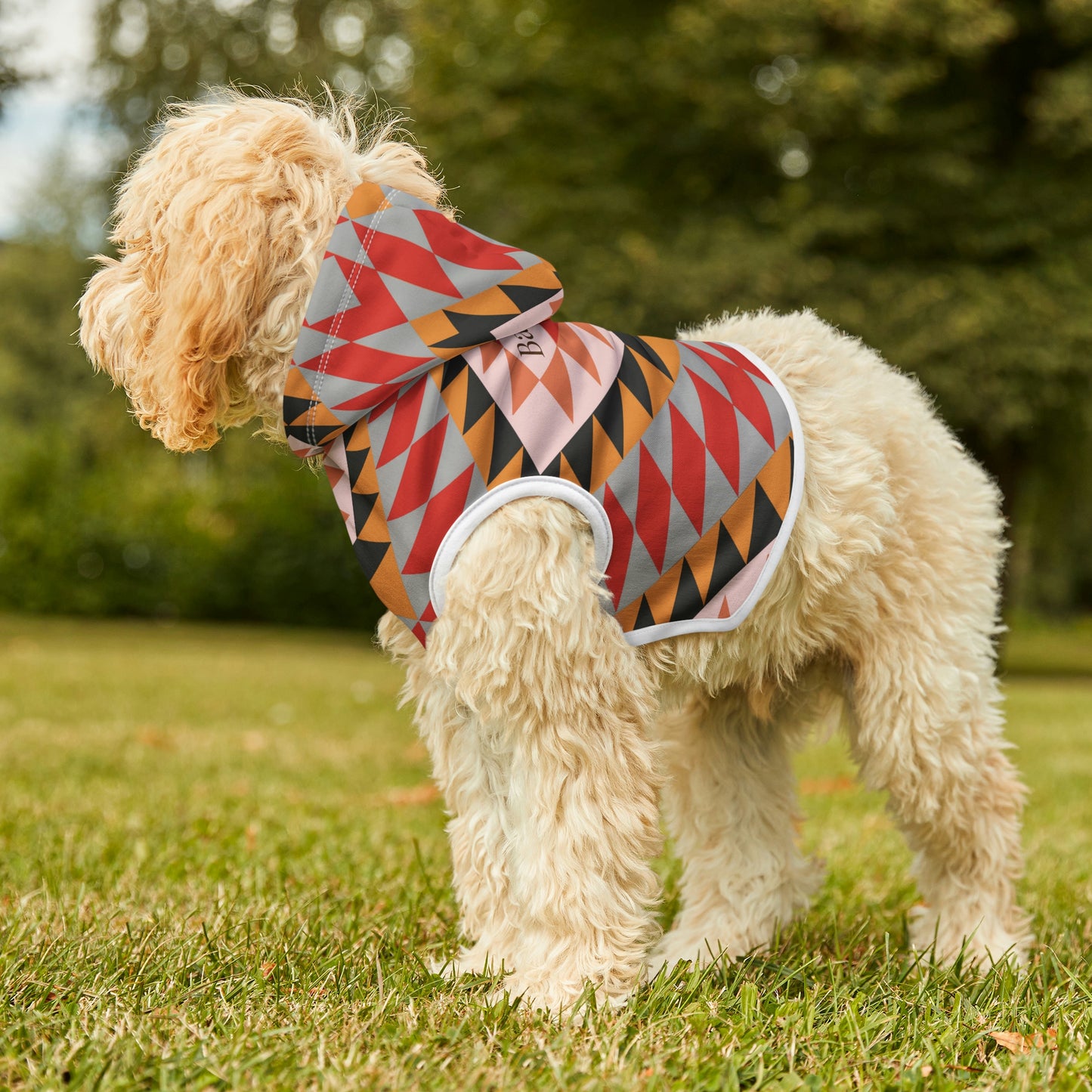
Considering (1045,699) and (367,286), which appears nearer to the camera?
(367,286)

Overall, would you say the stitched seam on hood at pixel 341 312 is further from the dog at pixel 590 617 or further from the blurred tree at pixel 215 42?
the blurred tree at pixel 215 42

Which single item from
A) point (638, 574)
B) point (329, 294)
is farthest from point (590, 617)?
point (329, 294)

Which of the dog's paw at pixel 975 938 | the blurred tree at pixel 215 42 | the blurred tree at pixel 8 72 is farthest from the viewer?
the blurred tree at pixel 215 42

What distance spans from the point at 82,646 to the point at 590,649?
1503cm

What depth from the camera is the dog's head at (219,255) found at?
8.10 ft

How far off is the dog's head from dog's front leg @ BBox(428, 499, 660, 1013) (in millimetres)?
728

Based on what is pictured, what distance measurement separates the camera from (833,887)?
13.2 ft

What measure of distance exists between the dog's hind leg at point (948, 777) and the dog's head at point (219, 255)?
1.70 meters

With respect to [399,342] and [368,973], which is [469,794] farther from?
[399,342]

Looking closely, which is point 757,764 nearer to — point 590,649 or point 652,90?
point 590,649

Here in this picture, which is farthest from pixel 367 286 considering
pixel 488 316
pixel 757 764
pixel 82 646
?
pixel 82 646

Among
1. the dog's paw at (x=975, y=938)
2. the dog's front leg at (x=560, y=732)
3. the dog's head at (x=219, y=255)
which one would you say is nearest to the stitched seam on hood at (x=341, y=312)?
the dog's head at (x=219, y=255)

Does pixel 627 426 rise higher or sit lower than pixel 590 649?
higher

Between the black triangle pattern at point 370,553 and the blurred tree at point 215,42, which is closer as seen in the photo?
the black triangle pattern at point 370,553
